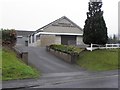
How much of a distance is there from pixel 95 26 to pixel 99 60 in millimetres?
5427

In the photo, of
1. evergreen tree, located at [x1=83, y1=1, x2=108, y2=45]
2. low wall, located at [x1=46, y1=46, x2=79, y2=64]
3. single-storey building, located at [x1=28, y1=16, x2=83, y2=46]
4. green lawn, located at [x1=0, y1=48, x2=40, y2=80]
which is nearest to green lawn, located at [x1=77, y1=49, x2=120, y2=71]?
low wall, located at [x1=46, y1=46, x2=79, y2=64]

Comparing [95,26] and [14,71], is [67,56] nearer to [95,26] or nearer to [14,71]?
[95,26]

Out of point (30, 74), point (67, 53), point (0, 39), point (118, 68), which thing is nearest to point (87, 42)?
point (67, 53)

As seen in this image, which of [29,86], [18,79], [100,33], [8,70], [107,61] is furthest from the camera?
[100,33]

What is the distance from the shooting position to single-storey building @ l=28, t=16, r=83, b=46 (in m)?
53.4

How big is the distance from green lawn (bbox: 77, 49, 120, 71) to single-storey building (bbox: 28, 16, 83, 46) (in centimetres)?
2175

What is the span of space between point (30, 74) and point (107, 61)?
429 inches

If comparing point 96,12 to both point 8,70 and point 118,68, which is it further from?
point 8,70

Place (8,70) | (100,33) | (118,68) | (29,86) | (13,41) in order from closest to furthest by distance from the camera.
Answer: (29,86) → (8,70) → (118,68) → (13,41) → (100,33)

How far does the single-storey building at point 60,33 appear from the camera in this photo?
175 ft

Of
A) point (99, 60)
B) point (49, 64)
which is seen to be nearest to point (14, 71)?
point (49, 64)

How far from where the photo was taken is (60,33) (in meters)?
53.9

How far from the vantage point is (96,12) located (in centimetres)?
3384

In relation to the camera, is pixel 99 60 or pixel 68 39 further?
pixel 68 39
